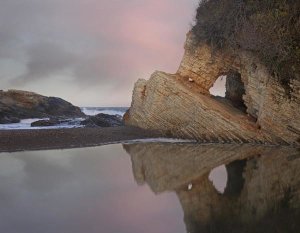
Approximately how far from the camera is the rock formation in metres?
37.6

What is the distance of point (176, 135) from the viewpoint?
75.8 feet

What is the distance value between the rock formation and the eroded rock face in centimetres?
1482

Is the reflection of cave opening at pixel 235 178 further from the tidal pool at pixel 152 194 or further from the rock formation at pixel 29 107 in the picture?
the rock formation at pixel 29 107

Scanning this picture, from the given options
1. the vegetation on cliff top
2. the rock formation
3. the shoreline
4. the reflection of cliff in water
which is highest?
the rock formation

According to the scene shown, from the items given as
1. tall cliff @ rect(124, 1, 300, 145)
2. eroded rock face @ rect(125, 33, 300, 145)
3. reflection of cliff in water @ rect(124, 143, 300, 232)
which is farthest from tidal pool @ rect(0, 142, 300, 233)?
tall cliff @ rect(124, 1, 300, 145)

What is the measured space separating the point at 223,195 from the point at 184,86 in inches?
602

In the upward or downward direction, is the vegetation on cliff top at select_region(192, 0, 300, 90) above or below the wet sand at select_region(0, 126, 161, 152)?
above

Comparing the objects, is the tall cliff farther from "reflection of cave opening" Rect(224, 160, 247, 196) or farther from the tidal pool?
"reflection of cave opening" Rect(224, 160, 247, 196)

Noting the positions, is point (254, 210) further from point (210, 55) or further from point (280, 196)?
point (210, 55)

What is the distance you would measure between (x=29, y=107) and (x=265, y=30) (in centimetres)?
2948

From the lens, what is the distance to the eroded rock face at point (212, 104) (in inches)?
773

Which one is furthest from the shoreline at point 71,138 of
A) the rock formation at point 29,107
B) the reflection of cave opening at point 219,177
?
the rock formation at point 29,107

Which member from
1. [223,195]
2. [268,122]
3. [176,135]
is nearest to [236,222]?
[223,195]

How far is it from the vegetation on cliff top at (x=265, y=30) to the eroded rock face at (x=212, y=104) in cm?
65
